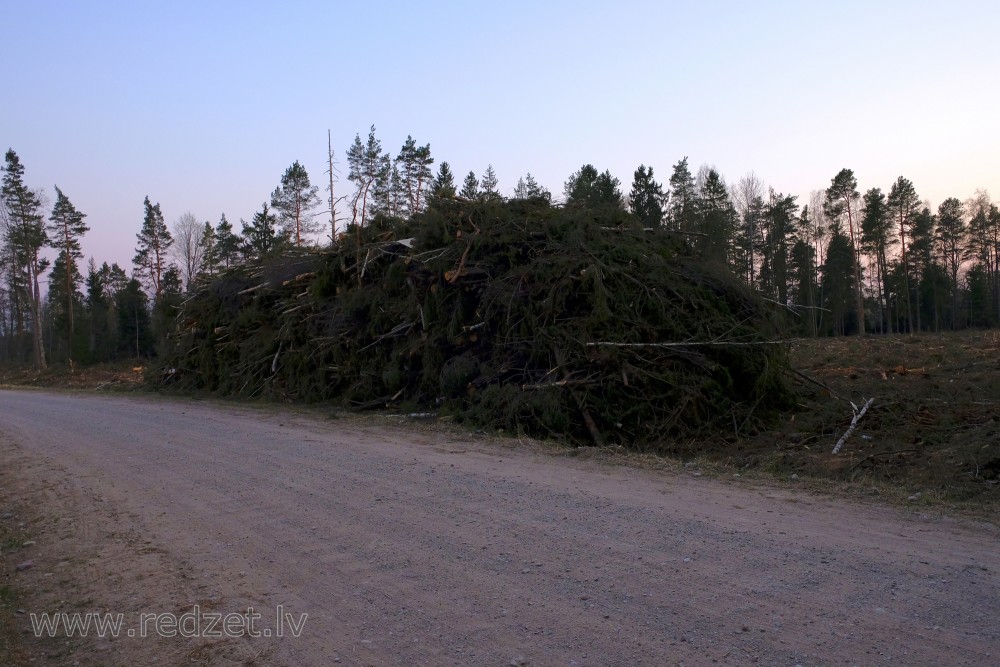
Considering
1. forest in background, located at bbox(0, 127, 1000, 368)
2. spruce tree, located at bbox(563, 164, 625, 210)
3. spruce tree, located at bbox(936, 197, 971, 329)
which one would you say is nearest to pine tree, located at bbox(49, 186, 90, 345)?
forest in background, located at bbox(0, 127, 1000, 368)

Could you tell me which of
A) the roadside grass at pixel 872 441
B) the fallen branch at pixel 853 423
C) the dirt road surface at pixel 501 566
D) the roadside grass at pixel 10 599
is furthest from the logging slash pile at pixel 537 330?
the roadside grass at pixel 10 599

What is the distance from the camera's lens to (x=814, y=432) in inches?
477

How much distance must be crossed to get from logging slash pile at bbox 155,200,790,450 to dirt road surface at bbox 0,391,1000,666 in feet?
14.0

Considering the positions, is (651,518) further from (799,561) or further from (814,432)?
(814,432)

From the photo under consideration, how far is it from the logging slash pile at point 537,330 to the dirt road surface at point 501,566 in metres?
4.26

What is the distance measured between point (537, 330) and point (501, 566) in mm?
8987

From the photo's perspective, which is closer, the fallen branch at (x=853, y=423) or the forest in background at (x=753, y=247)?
the fallen branch at (x=853, y=423)

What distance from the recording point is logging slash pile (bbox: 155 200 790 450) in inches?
498

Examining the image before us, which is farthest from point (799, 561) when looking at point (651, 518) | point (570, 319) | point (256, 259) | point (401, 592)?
point (256, 259)

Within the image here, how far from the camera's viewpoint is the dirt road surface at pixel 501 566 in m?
3.71

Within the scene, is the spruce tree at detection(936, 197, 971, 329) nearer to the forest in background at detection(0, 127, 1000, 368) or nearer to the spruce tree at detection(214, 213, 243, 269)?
the forest in background at detection(0, 127, 1000, 368)

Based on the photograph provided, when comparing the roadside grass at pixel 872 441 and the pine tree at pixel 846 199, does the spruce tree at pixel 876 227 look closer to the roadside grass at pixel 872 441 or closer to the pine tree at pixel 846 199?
the pine tree at pixel 846 199

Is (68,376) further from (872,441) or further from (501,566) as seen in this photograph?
(501,566)

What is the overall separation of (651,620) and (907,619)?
142cm
